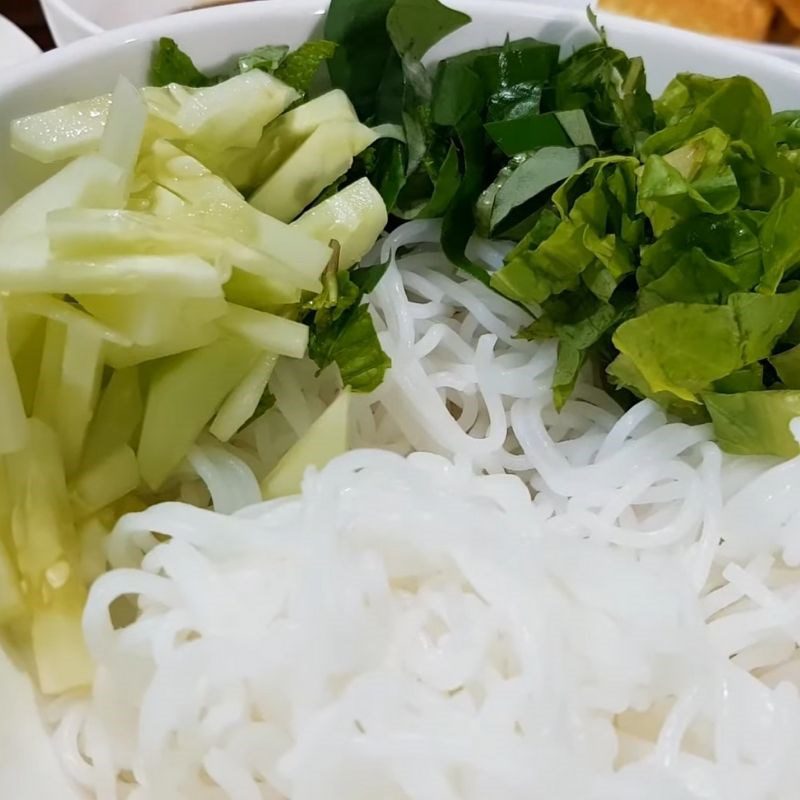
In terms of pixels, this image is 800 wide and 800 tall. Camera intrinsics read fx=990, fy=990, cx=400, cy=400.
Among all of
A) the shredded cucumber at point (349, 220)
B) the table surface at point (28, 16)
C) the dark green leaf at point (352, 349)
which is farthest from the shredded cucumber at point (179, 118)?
the table surface at point (28, 16)

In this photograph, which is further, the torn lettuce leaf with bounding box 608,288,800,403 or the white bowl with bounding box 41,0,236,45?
the white bowl with bounding box 41,0,236,45

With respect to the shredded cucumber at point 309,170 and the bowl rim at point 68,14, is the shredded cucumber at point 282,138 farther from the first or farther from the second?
the bowl rim at point 68,14

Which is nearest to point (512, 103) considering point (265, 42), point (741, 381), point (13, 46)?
point (265, 42)

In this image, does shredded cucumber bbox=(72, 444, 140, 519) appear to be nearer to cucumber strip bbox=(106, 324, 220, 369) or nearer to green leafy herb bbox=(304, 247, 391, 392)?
cucumber strip bbox=(106, 324, 220, 369)

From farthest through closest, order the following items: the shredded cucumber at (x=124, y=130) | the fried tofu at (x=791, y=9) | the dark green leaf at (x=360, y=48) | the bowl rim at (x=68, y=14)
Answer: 1. the fried tofu at (x=791, y=9)
2. the bowl rim at (x=68, y=14)
3. the dark green leaf at (x=360, y=48)
4. the shredded cucumber at (x=124, y=130)

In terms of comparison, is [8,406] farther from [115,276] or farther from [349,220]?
[349,220]

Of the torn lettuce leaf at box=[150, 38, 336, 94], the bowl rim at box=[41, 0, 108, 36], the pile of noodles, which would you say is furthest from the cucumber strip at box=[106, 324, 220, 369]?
the bowl rim at box=[41, 0, 108, 36]
